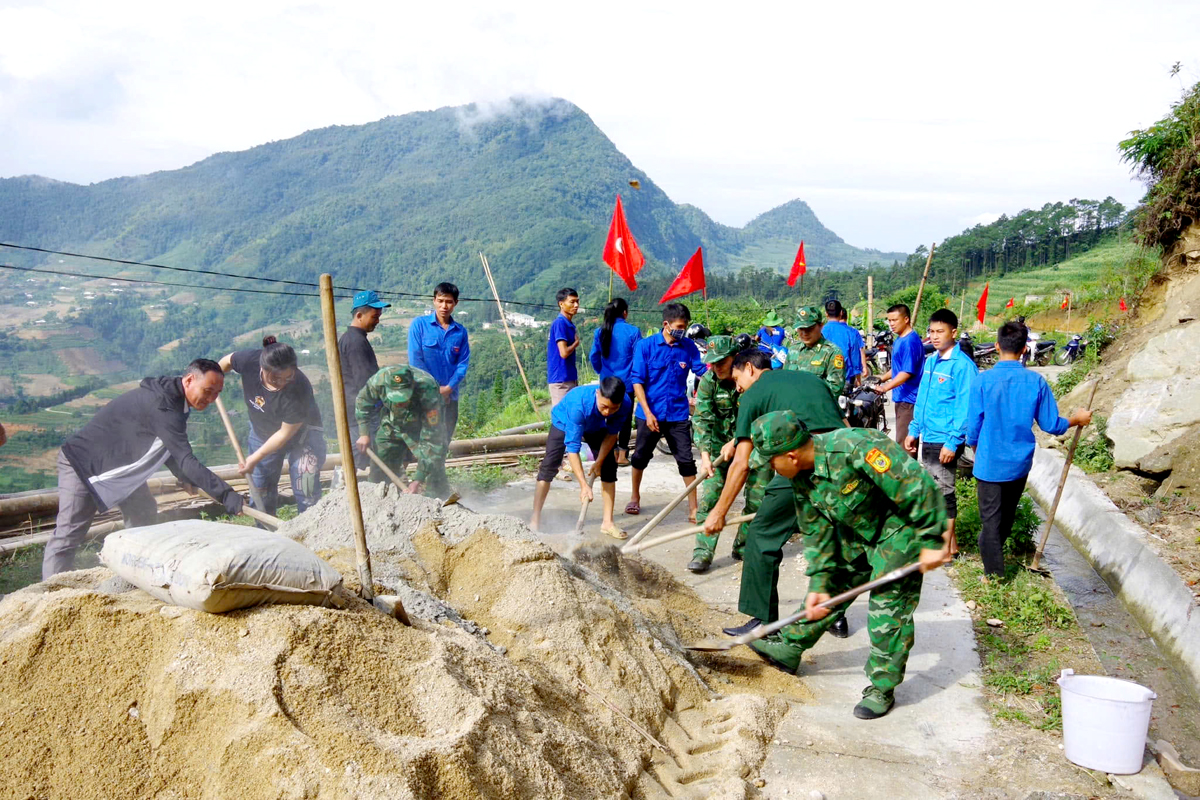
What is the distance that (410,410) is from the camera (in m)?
6.41

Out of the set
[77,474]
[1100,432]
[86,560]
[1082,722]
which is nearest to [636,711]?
[1082,722]

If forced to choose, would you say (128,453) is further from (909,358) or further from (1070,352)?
(1070,352)

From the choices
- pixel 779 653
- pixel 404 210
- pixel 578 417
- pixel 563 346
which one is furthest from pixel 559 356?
pixel 404 210

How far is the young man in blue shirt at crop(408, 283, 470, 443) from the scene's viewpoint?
704 centimetres

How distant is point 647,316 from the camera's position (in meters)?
33.0

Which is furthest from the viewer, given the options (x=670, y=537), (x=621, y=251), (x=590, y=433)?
(x=621, y=251)

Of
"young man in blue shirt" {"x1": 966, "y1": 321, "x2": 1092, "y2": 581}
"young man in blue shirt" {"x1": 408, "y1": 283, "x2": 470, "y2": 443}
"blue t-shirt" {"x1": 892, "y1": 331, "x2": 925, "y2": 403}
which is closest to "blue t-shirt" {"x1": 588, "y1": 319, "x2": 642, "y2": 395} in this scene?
"young man in blue shirt" {"x1": 408, "y1": 283, "x2": 470, "y2": 443}

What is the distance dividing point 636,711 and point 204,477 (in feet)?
10.7

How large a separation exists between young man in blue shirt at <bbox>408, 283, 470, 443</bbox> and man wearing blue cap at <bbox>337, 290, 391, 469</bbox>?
423 mm

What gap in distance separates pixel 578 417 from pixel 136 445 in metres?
2.94

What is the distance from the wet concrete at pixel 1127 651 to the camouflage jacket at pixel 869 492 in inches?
63.9

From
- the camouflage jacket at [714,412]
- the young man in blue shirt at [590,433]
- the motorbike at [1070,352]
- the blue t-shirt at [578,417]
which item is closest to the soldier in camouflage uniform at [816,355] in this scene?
the camouflage jacket at [714,412]

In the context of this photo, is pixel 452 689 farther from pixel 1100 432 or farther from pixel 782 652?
pixel 1100 432

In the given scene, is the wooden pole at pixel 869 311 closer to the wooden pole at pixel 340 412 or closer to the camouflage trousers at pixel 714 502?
the camouflage trousers at pixel 714 502
